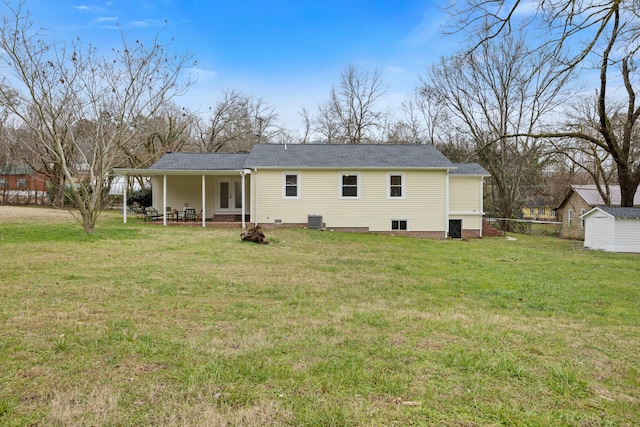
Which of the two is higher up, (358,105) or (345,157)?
(358,105)

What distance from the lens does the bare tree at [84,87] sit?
1089 cm

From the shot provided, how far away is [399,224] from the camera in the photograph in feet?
56.8

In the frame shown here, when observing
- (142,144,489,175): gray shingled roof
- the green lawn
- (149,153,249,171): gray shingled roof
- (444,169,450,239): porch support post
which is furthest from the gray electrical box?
the green lawn

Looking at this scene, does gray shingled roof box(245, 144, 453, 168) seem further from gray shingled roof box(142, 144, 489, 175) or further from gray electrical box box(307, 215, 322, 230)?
gray electrical box box(307, 215, 322, 230)

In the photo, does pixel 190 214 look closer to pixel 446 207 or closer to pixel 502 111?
pixel 446 207

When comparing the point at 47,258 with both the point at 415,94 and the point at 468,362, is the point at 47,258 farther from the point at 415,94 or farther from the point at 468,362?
the point at 415,94

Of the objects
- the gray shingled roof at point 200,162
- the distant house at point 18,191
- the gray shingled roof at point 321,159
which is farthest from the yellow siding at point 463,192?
the distant house at point 18,191

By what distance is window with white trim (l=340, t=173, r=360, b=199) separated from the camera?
17031mm

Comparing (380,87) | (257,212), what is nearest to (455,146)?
(380,87)

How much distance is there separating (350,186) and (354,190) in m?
0.25

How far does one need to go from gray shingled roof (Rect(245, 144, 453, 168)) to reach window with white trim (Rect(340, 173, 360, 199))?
1.70 ft

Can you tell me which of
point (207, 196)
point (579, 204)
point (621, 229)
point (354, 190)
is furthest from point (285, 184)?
point (579, 204)

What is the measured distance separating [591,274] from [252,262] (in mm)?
7598

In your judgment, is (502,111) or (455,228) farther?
(502,111)
